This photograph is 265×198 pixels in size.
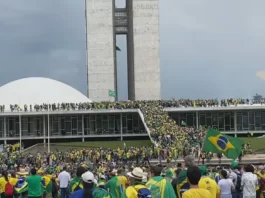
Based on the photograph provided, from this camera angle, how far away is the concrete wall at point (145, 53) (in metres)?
74.9

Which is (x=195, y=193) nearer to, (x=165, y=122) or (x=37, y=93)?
(x=165, y=122)

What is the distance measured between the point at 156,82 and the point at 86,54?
9699mm

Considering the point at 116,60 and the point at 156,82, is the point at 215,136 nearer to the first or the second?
the point at 156,82

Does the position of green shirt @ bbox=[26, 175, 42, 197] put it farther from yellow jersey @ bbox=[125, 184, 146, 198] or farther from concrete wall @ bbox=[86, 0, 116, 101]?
concrete wall @ bbox=[86, 0, 116, 101]

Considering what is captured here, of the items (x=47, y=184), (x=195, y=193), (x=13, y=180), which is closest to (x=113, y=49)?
(x=47, y=184)

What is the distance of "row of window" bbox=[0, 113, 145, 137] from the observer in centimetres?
6134

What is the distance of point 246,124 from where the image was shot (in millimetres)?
62062

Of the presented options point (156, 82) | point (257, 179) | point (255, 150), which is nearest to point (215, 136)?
point (257, 179)

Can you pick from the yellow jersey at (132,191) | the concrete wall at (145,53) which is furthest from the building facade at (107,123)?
the yellow jersey at (132,191)

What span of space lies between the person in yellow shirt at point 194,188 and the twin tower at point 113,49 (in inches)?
2676

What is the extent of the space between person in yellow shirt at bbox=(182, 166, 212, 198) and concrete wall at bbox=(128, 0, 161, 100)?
68.3 meters

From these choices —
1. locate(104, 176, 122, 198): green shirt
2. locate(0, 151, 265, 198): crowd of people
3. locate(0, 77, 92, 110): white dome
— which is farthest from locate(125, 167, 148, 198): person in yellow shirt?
locate(0, 77, 92, 110): white dome

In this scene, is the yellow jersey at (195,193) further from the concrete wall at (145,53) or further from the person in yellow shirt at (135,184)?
the concrete wall at (145,53)

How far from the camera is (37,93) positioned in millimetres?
71188
